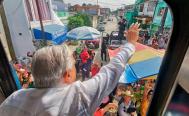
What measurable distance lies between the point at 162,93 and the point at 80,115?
422 mm

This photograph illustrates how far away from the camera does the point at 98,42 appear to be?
246 inches

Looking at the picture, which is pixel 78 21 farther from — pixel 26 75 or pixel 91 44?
pixel 26 75

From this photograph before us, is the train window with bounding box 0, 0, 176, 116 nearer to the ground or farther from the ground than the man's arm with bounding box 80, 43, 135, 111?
nearer to the ground

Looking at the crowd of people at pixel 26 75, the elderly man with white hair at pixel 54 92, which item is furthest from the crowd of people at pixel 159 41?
the crowd of people at pixel 26 75

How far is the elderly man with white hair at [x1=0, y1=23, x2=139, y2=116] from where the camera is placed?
1.94 ft

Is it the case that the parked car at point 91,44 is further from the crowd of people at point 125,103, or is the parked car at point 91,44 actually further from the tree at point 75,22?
the crowd of people at point 125,103

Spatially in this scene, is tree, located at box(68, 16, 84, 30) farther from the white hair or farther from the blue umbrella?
the white hair

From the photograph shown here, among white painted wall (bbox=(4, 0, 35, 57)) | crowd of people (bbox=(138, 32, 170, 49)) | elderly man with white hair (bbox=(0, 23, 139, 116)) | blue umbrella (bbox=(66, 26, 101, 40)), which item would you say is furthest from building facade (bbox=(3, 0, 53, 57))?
elderly man with white hair (bbox=(0, 23, 139, 116))

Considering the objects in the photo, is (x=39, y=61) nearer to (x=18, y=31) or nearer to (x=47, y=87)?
(x=47, y=87)

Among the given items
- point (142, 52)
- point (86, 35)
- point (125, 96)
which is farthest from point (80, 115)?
point (86, 35)

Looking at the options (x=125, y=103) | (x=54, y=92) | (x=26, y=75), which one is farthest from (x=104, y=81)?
(x=26, y=75)

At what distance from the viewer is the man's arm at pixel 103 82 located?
0.62 meters

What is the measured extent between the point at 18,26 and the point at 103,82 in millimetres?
4802

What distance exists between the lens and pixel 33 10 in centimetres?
633
